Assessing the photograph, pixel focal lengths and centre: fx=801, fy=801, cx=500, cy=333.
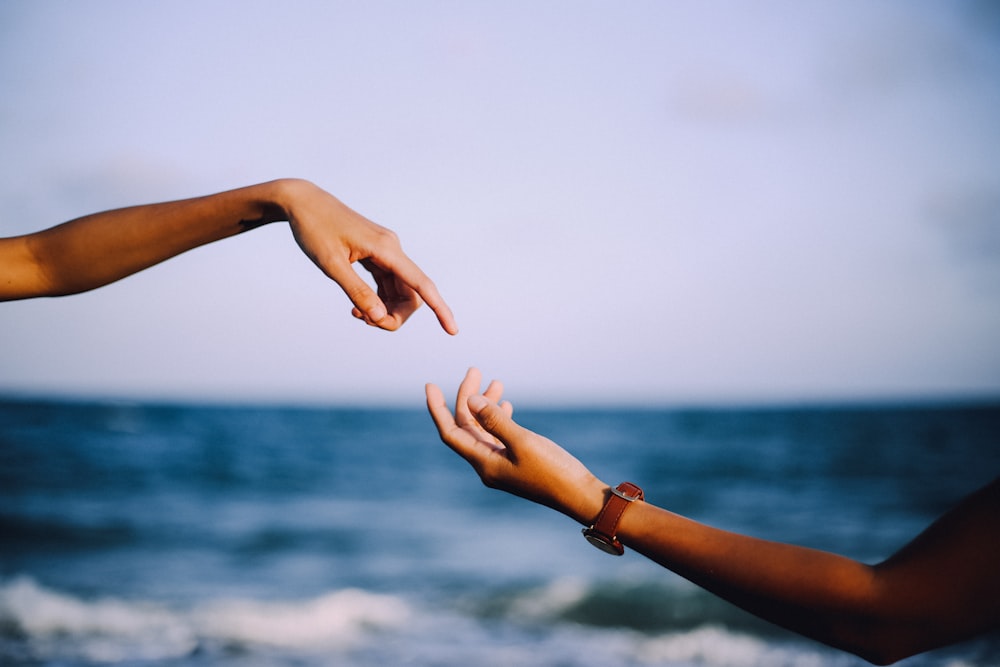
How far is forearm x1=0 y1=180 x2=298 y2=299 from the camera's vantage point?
1955mm

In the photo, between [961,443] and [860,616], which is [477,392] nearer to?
[860,616]

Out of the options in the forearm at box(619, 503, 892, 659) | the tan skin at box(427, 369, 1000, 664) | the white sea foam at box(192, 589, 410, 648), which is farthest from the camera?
the white sea foam at box(192, 589, 410, 648)

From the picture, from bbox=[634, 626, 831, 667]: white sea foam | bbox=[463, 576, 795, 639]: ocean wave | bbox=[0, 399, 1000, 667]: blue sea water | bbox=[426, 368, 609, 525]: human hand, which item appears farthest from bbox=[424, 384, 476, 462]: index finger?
bbox=[463, 576, 795, 639]: ocean wave

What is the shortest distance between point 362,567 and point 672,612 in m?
5.10

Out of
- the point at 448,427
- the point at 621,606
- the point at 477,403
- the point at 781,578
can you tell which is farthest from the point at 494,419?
the point at 621,606

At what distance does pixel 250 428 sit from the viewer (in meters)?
45.3

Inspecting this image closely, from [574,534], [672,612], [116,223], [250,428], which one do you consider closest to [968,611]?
[116,223]

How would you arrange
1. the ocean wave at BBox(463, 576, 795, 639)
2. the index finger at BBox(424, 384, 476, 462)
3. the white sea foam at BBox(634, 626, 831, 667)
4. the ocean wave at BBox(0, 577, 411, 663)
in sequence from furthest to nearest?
the ocean wave at BBox(463, 576, 795, 639)
the white sea foam at BBox(634, 626, 831, 667)
the ocean wave at BBox(0, 577, 411, 663)
the index finger at BBox(424, 384, 476, 462)

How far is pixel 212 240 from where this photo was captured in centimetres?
203

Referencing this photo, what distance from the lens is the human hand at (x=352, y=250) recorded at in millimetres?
1765

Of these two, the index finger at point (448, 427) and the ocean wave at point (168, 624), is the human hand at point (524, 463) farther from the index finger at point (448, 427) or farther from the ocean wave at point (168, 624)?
the ocean wave at point (168, 624)

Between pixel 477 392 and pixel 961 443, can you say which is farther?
pixel 961 443

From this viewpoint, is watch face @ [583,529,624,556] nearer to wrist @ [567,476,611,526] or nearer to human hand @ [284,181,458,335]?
wrist @ [567,476,611,526]

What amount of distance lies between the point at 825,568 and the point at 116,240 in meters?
1.77
